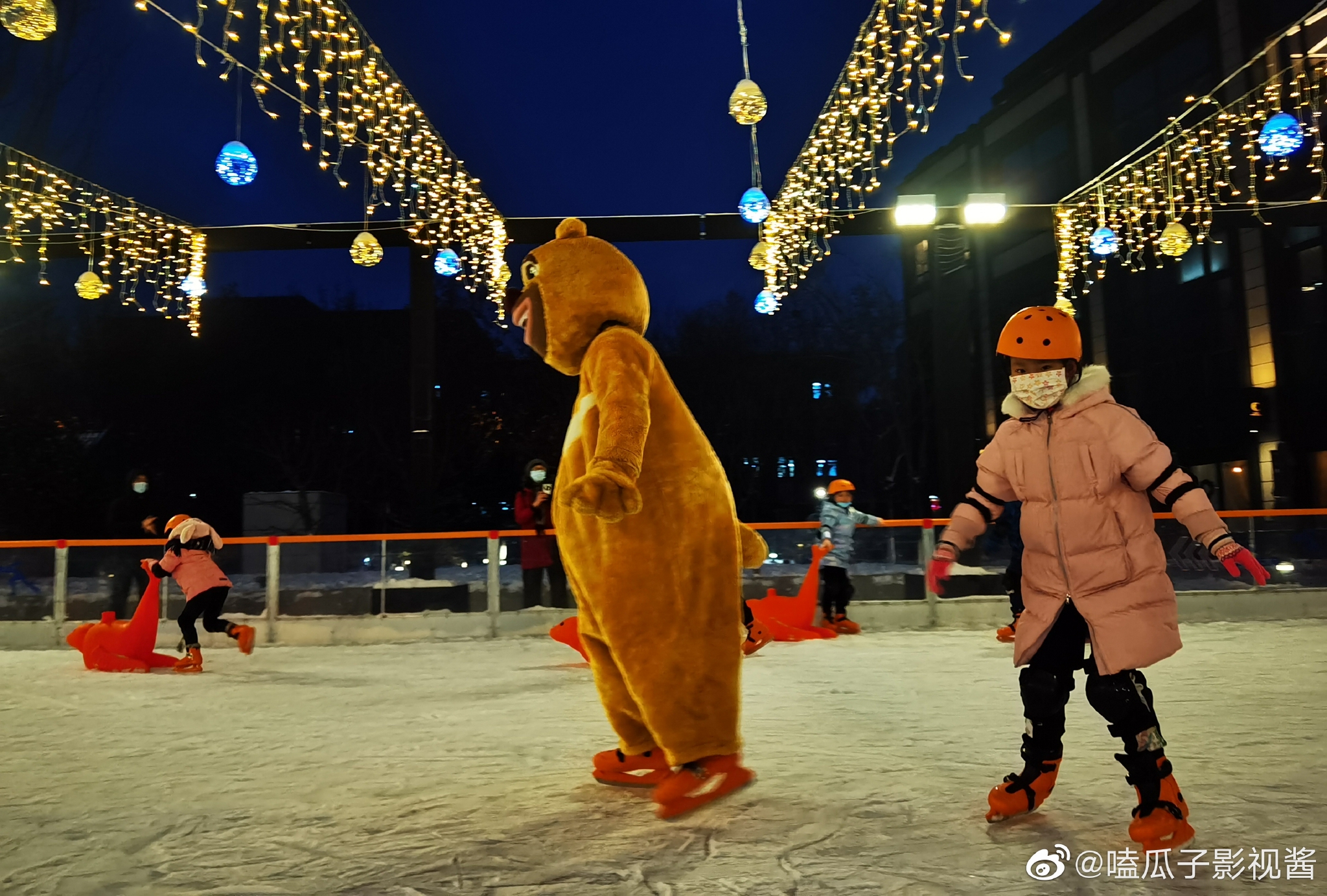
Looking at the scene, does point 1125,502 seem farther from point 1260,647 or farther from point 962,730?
point 1260,647

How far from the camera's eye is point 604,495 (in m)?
2.58

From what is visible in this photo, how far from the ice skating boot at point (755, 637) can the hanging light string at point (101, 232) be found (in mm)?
6955

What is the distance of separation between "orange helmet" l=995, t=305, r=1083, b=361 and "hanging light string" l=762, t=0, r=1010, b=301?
11.1 ft

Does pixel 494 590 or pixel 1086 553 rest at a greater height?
pixel 1086 553

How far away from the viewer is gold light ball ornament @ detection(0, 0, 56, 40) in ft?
14.6

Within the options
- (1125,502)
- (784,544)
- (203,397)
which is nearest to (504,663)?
(784,544)

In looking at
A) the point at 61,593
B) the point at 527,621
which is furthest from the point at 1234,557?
the point at 61,593

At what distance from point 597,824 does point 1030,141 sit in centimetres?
2341

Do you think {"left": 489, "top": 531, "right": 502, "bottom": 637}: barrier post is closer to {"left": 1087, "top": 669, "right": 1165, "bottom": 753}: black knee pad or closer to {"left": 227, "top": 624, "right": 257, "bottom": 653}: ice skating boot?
{"left": 227, "top": 624, "right": 257, "bottom": 653}: ice skating boot

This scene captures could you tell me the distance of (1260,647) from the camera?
22.4ft

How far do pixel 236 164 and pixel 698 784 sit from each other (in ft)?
18.7

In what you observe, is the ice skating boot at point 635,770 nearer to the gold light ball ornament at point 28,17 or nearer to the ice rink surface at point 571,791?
the ice rink surface at point 571,791

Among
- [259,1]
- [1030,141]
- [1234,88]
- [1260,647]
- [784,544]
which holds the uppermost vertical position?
[1030,141]

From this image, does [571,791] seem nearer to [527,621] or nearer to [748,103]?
[748,103]
